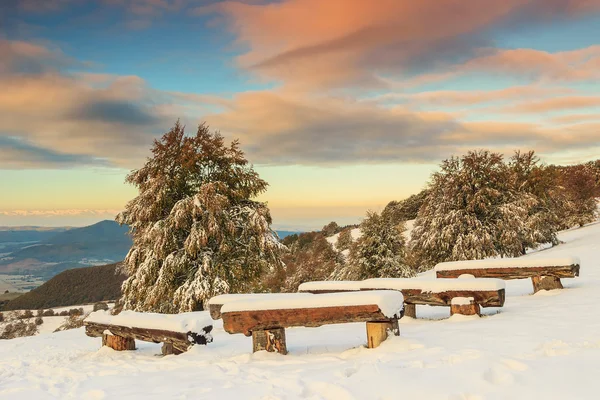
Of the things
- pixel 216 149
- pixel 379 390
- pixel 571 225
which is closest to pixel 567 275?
pixel 379 390

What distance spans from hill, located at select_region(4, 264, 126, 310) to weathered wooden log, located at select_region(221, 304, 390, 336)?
90311 mm

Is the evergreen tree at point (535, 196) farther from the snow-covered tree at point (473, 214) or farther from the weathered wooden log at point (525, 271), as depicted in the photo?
the weathered wooden log at point (525, 271)

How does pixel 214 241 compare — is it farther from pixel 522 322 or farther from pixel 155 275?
pixel 522 322

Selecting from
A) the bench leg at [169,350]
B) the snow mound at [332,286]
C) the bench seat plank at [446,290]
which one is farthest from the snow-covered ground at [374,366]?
the snow mound at [332,286]

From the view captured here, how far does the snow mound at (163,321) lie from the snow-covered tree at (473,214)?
20991 millimetres

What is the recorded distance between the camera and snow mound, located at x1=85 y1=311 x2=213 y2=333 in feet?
24.8

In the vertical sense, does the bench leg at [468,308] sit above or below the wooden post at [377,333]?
below

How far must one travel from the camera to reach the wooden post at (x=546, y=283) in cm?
1127

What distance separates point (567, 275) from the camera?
10672 mm

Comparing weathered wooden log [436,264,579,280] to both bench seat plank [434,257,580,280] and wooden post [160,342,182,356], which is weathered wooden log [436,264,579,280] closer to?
bench seat plank [434,257,580,280]

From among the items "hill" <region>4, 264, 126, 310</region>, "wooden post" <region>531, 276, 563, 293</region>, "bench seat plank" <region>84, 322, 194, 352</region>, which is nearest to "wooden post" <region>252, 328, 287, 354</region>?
"bench seat plank" <region>84, 322, 194, 352</region>

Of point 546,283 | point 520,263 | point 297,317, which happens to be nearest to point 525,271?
point 520,263

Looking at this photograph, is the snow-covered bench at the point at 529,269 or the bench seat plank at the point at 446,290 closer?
the bench seat plank at the point at 446,290

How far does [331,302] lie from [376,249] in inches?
863
